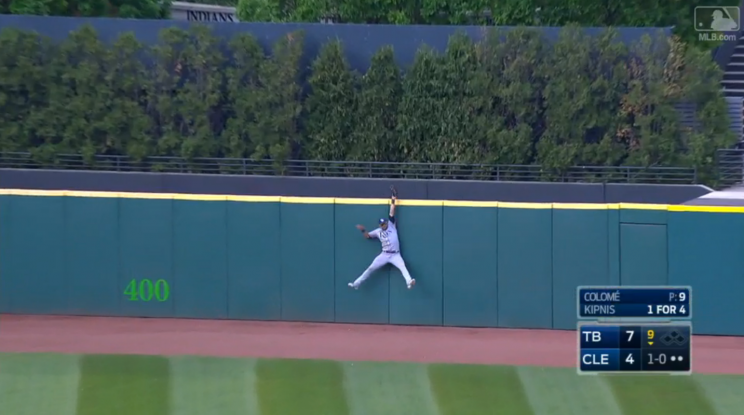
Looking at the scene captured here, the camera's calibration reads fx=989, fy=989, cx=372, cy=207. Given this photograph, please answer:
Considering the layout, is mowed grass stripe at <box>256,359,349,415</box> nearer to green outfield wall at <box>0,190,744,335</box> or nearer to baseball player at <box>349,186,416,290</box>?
baseball player at <box>349,186,416,290</box>

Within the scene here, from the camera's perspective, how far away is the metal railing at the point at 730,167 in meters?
16.4

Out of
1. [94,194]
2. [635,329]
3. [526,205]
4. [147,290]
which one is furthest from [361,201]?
[635,329]

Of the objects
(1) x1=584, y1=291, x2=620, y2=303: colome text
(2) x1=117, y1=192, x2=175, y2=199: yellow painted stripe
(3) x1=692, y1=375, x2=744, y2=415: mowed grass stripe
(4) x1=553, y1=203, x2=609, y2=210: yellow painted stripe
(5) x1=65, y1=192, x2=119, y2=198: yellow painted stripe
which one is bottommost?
(3) x1=692, y1=375, x2=744, y2=415: mowed grass stripe

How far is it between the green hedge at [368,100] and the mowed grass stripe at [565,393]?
202 inches

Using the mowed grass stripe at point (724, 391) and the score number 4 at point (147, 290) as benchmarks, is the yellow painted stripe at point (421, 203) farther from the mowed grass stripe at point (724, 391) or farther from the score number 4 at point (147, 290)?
the mowed grass stripe at point (724, 391)

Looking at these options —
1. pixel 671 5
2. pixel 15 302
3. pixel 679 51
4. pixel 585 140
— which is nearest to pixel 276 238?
pixel 15 302

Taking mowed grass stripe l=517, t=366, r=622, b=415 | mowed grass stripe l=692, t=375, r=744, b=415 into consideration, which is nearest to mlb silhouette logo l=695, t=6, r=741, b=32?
mowed grass stripe l=692, t=375, r=744, b=415

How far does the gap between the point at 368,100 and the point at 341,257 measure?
3.40 meters

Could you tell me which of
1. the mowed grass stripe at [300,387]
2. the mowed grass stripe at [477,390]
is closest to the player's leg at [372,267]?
the mowed grass stripe at [300,387]

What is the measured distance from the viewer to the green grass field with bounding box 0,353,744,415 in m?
11.1

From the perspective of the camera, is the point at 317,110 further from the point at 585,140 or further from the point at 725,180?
the point at 725,180

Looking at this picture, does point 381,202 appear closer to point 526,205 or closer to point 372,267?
point 372,267

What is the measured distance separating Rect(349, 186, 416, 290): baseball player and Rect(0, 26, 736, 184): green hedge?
2.87 meters

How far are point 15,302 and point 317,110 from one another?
5923mm
